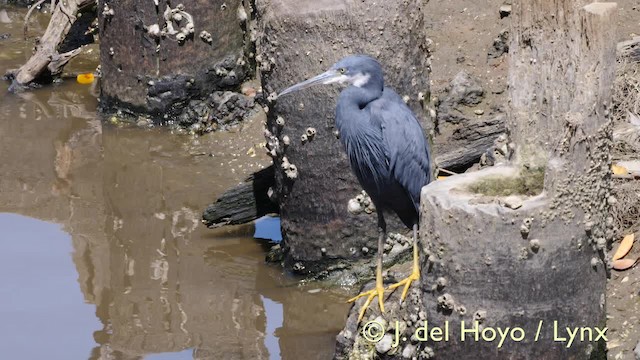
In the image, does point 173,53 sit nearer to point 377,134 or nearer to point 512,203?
point 377,134

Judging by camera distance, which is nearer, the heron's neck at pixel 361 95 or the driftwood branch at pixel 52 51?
the heron's neck at pixel 361 95

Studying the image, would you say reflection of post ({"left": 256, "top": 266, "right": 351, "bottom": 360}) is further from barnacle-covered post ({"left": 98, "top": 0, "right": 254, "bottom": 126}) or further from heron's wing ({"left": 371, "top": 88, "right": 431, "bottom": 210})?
barnacle-covered post ({"left": 98, "top": 0, "right": 254, "bottom": 126})

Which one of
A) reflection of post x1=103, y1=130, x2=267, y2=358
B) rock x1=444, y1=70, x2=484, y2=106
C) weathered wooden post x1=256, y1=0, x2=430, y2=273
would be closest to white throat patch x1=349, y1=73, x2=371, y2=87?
weathered wooden post x1=256, y1=0, x2=430, y2=273

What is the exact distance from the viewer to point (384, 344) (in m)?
4.98

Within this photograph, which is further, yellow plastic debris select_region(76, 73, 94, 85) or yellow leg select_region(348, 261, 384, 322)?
yellow plastic debris select_region(76, 73, 94, 85)

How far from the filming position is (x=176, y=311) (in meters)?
6.18

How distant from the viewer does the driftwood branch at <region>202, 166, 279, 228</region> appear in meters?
6.69

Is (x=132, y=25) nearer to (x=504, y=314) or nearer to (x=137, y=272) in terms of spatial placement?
(x=137, y=272)

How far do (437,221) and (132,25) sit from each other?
4.60m

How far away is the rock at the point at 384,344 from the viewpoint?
195 inches

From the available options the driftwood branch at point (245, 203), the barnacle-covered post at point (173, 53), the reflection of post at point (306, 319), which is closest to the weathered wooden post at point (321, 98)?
the reflection of post at point (306, 319)

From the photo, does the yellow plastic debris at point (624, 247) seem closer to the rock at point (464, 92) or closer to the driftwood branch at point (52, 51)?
the rock at point (464, 92)

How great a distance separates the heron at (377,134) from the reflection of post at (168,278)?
1010mm

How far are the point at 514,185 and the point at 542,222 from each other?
1.01ft
